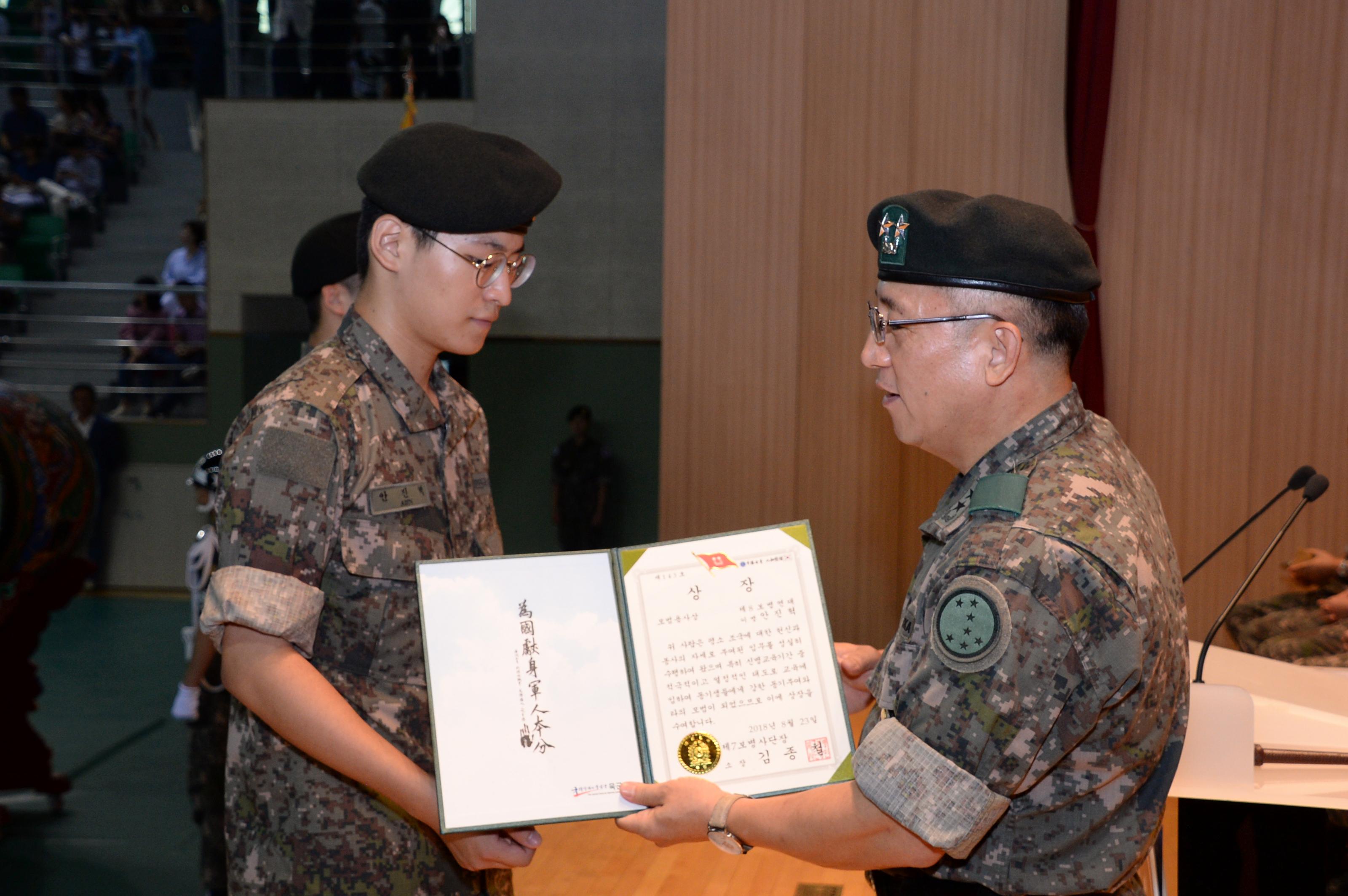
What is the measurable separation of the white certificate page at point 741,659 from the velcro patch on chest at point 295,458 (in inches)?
16.1

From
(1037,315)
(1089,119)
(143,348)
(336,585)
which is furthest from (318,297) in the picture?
(143,348)

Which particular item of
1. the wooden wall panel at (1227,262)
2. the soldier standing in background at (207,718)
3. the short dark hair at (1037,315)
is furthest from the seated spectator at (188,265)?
the short dark hair at (1037,315)

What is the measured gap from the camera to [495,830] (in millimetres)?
1365

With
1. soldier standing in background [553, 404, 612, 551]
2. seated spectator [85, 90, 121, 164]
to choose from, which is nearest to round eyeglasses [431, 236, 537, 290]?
soldier standing in background [553, 404, 612, 551]

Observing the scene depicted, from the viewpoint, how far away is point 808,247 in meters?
6.05

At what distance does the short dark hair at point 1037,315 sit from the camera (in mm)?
1238

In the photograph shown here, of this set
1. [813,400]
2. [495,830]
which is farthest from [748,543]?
[813,400]

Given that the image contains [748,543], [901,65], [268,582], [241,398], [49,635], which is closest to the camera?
[268,582]

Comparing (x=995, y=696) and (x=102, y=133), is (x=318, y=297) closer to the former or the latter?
(x=995, y=696)

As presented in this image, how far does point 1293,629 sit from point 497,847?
10.9 ft

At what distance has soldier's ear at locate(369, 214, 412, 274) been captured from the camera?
151cm

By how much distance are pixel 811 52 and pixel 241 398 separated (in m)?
5.31

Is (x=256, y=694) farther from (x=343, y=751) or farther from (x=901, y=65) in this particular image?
(x=901, y=65)

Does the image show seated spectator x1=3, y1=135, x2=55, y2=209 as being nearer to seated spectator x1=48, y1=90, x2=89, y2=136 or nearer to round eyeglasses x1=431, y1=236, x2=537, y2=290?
seated spectator x1=48, y1=90, x2=89, y2=136
